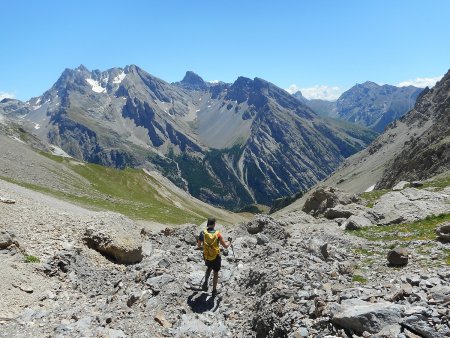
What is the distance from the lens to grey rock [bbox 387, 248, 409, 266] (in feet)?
61.7

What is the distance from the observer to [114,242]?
967 inches

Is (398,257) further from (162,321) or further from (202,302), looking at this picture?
(162,321)

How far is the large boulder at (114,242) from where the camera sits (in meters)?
24.5

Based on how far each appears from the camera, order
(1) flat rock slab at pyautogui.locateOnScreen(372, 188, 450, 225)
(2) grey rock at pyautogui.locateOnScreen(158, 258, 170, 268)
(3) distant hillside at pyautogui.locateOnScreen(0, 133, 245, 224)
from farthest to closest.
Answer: (3) distant hillside at pyautogui.locateOnScreen(0, 133, 245, 224) → (1) flat rock slab at pyautogui.locateOnScreen(372, 188, 450, 225) → (2) grey rock at pyautogui.locateOnScreen(158, 258, 170, 268)

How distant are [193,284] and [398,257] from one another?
396 inches

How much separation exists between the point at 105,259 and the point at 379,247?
647 inches

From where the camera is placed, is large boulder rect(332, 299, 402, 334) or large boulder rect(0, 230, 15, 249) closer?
large boulder rect(332, 299, 402, 334)

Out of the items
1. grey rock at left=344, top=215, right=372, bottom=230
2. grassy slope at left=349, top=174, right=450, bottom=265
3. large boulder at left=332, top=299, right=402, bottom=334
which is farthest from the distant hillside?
large boulder at left=332, top=299, right=402, bottom=334

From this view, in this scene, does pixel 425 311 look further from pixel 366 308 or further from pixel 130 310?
pixel 130 310

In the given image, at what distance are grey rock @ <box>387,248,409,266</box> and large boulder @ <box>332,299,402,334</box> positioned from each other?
740 centimetres

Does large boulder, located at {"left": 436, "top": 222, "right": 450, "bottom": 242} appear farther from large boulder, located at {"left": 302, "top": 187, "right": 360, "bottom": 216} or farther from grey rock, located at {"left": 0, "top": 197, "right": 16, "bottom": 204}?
grey rock, located at {"left": 0, "top": 197, "right": 16, "bottom": 204}

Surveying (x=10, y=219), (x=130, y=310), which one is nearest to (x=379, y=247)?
(x=130, y=310)

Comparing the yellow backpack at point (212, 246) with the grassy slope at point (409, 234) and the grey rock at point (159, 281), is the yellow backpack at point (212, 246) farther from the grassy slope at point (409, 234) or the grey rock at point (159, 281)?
the grassy slope at point (409, 234)

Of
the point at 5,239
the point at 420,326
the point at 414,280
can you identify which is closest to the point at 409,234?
the point at 414,280
